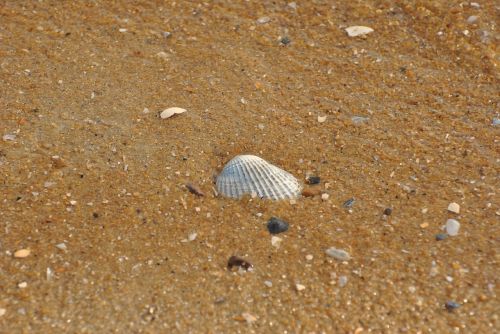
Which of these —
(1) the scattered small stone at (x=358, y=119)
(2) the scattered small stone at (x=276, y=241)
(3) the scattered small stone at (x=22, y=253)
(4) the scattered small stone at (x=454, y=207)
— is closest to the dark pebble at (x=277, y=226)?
(2) the scattered small stone at (x=276, y=241)

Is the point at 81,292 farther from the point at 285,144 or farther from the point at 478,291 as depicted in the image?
the point at 478,291

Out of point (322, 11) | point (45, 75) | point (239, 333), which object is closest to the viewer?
point (239, 333)

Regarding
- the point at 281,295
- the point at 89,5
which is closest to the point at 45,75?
the point at 89,5

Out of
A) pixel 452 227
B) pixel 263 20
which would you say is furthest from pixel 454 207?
pixel 263 20

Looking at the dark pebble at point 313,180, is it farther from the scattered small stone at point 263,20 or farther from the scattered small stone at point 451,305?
the scattered small stone at point 263,20

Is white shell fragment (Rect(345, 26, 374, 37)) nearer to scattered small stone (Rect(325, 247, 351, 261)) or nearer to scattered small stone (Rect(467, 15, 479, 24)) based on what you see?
scattered small stone (Rect(467, 15, 479, 24))

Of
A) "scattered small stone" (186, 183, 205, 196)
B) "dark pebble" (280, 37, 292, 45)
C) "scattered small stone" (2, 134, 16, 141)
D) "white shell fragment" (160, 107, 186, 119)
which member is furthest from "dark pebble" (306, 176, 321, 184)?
"scattered small stone" (2, 134, 16, 141)
